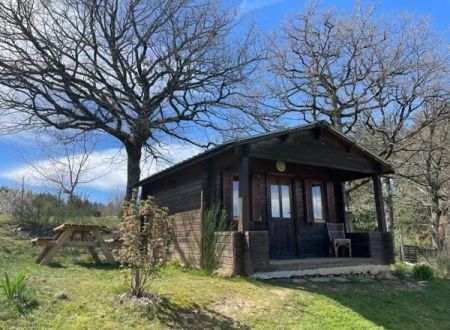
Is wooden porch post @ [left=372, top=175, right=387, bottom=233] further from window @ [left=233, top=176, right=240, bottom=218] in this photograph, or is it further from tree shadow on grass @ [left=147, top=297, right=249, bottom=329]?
tree shadow on grass @ [left=147, top=297, right=249, bottom=329]

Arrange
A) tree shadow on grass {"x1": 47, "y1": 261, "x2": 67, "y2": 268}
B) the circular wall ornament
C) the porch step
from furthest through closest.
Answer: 1. the circular wall ornament
2. tree shadow on grass {"x1": 47, "y1": 261, "x2": 67, "y2": 268}
3. the porch step

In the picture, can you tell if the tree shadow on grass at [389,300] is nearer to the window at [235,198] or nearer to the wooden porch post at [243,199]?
the wooden porch post at [243,199]

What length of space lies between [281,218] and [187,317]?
602 centimetres

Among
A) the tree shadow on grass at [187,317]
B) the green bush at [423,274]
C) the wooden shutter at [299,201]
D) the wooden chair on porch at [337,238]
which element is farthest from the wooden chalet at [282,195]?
the tree shadow on grass at [187,317]

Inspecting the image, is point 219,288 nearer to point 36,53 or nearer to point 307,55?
point 36,53

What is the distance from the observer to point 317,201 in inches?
460

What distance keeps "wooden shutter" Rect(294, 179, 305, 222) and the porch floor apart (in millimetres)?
1959

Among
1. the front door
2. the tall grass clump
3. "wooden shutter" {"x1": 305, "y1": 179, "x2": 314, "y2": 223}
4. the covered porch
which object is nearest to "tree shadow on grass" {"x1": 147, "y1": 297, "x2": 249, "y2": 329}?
the tall grass clump

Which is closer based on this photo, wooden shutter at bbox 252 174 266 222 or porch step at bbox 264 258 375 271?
porch step at bbox 264 258 375 271

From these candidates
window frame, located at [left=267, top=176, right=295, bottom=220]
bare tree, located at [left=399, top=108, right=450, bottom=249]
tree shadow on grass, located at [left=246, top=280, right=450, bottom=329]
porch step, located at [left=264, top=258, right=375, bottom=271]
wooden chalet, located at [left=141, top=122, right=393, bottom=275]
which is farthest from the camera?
bare tree, located at [left=399, top=108, right=450, bottom=249]

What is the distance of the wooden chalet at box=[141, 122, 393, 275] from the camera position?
8617 mm

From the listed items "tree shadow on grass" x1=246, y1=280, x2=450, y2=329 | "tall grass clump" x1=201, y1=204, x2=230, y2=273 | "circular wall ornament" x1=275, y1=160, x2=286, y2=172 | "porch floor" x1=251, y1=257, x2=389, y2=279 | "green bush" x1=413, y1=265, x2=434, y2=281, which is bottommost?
"tree shadow on grass" x1=246, y1=280, x2=450, y2=329

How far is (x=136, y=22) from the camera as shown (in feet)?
49.5

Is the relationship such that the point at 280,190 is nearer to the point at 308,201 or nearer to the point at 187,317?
the point at 308,201
